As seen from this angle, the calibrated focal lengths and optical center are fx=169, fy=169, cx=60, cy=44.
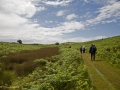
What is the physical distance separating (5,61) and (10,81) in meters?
7.29

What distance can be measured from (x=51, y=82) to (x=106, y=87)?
144 inches

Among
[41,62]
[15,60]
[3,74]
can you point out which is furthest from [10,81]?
[15,60]

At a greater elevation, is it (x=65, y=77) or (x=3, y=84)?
(x=65, y=77)

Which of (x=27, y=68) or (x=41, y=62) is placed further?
(x=41, y=62)

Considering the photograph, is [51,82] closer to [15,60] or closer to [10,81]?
[10,81]

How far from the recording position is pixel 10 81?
15.9m

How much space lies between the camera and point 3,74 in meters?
17.7

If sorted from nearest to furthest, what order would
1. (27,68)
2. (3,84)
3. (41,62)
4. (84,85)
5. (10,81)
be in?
(84,85)
(3,84)
(10,81)
(27,68)
(41,62)

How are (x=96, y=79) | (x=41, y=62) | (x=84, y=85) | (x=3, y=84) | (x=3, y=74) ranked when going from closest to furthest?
1. (x=84, y=85)
2. (x=96, y=79)
3. (x=3, y=84)
4. (x=3, y=74)
5. (x=41, y=62)

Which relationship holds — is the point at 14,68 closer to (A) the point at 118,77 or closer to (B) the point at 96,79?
(B) the point at 96,79

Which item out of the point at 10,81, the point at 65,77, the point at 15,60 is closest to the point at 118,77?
the point at 65,77

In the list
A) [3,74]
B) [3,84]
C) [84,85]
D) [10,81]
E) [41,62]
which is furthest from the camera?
[41,62]

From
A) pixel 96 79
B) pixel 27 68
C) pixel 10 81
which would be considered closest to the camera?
pixel 96 79

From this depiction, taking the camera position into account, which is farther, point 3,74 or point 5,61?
point 5,61
